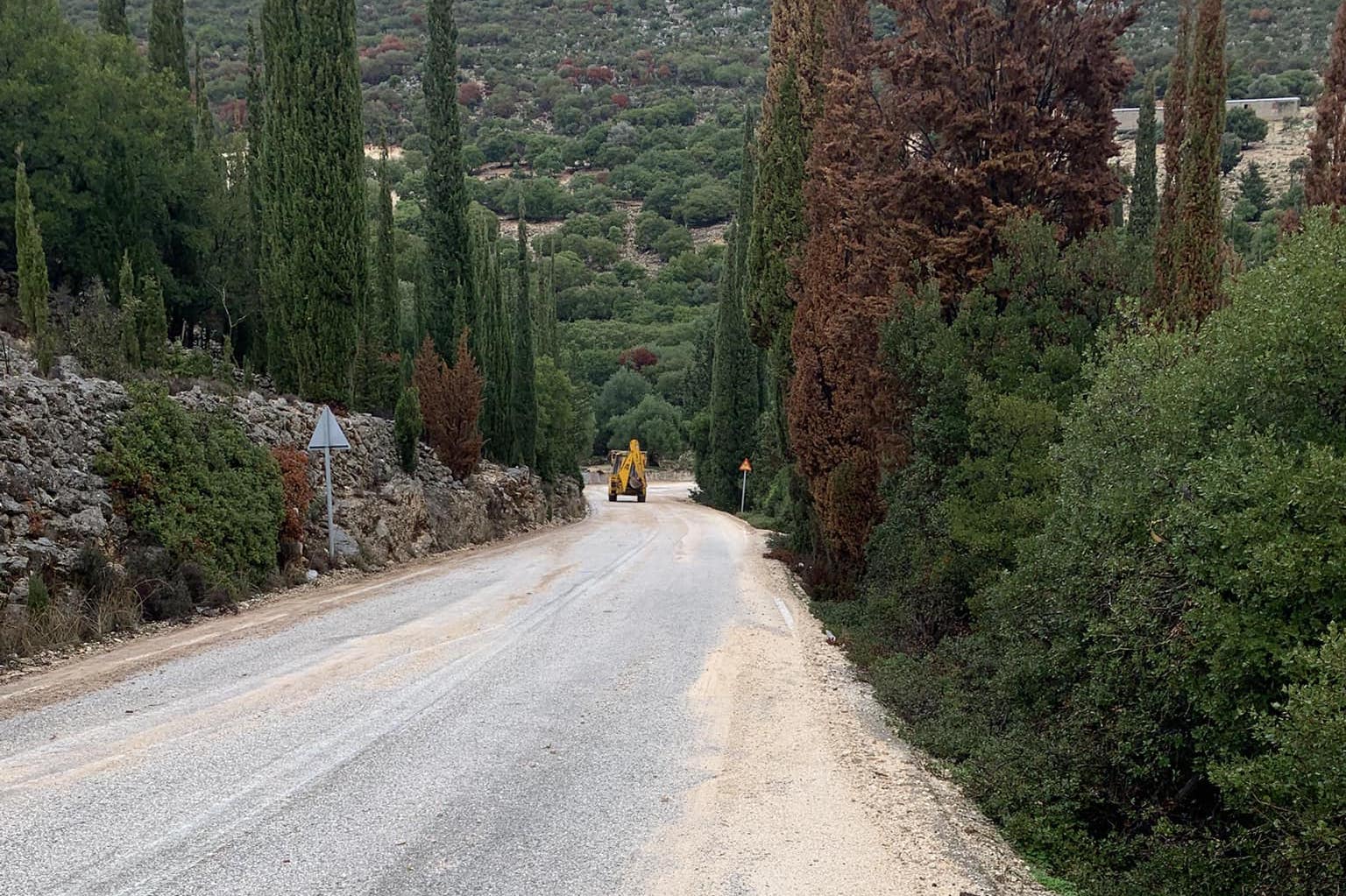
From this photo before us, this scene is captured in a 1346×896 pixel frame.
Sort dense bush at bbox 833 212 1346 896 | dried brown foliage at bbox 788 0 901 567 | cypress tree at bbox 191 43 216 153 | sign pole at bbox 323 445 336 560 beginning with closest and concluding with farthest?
dense bush at bbox 833 212 1346 896 → dried brown foliage at bbox 788 0 901 567 → sign pole at bbox 323 445 336 560 → cypress tree at bbox 191 43 216 153

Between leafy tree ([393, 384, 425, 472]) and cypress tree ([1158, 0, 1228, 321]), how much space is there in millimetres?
16520

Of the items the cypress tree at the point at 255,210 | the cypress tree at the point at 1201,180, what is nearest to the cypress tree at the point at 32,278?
the cypress tree at the point at 255,210

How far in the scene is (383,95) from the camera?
101562mm

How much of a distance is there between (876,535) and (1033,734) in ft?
21.7

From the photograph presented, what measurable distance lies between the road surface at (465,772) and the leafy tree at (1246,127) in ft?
190

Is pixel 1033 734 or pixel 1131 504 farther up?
pixel 1131 504

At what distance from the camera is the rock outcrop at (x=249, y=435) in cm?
1076

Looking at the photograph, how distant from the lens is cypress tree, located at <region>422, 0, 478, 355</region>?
30.4 m

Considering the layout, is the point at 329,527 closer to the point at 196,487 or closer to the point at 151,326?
the point at 196,487

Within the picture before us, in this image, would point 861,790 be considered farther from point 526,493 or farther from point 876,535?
point 526,493

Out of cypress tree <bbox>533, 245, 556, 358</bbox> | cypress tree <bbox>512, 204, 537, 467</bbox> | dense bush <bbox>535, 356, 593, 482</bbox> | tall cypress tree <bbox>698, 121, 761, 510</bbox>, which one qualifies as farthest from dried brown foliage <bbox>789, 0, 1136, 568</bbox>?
cypress tree <bbox>533, 245, 556, 358</bbox>

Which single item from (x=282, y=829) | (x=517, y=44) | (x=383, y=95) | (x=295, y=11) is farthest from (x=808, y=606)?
(x=517, y=44)

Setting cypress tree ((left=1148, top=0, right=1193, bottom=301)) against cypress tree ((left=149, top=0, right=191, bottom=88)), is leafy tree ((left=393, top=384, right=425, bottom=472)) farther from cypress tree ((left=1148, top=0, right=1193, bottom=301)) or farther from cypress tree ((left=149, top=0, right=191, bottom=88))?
cypress tree ((left=1148, top=0, right=1193, bottom=301))

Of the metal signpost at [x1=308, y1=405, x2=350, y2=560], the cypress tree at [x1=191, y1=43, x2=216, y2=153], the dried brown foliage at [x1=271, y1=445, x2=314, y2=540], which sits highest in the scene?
the cypress tree at [x1=191, y1=43, x2=216, y2=153]
